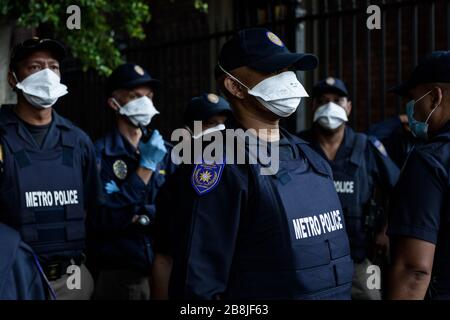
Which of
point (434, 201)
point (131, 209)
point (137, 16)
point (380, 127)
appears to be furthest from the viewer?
point (137, 16)

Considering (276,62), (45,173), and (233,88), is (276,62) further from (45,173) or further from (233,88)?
(45,173)

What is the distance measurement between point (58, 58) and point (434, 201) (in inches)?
96.8

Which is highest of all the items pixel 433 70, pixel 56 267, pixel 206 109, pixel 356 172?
pixel 433 70

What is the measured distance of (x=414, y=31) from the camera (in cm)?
575

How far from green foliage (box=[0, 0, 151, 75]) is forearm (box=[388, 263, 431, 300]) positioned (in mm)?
4321

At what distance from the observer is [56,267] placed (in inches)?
145

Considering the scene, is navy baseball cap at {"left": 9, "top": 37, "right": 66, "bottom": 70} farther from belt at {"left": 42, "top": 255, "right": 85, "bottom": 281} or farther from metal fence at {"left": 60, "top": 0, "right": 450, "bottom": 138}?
metal fence at {"left": 60, "top": 0, "right": 450, "bottom": 138}

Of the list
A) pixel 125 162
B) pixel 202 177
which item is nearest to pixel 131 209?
pixel 125 162

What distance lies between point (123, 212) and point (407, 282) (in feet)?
6.56

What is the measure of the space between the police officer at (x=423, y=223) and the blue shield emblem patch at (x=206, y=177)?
82 centimetres

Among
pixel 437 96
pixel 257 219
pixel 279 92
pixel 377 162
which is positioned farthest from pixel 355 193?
pixel 257 219

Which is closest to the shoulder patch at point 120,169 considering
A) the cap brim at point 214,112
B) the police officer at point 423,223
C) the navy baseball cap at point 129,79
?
the navy baseball cap at point 129,79

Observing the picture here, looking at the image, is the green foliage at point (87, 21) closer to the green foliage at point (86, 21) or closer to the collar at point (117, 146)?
the green foliage at point (86, 21)
